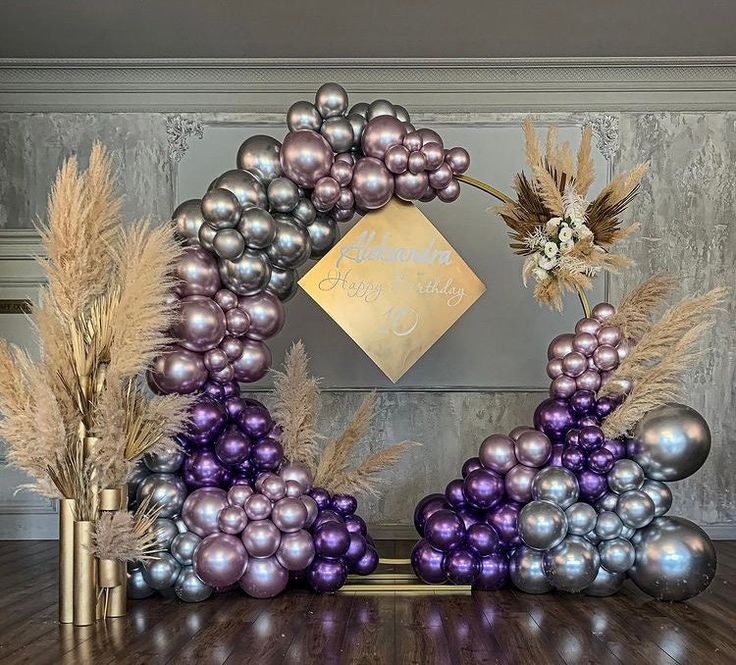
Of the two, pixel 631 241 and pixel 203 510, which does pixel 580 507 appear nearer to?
pixel 203 510

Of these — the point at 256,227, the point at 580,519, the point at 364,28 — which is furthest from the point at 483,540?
the point at 364,28

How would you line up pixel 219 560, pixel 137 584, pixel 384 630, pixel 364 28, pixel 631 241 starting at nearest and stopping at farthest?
pixel 384 630, pixel 219 560, pixel 137 584, pixel 364 28, pixel 631 241

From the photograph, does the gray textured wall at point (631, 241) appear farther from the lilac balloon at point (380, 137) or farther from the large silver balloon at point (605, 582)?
the lilac balloon at point (380, 137)

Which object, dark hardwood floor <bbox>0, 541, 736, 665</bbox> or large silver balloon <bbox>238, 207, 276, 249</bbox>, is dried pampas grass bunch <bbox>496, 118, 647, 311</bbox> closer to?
large silver balloon <bbox>238, 207, 276, 249</bbox>

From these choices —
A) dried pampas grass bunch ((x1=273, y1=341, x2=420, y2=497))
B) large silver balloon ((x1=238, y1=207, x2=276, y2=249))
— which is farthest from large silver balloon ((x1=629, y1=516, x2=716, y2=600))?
large silver balloon ((x1=238, y1=207, x2=276, y2=249))

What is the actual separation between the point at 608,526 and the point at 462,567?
52cm

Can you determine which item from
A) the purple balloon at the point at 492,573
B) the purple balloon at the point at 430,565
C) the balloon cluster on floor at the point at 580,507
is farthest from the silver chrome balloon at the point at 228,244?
the purple balloon at the point at 492,573

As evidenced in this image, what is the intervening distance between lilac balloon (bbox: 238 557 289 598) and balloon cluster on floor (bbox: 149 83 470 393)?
63cm

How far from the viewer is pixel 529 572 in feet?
9.43

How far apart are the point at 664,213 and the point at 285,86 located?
2.22 metres

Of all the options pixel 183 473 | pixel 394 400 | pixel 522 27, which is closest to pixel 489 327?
pixel 394 400

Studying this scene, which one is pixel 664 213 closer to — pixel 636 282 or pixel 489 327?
pixel 636 282

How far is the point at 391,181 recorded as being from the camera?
3.09 m

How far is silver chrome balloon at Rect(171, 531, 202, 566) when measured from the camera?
9.05ft
